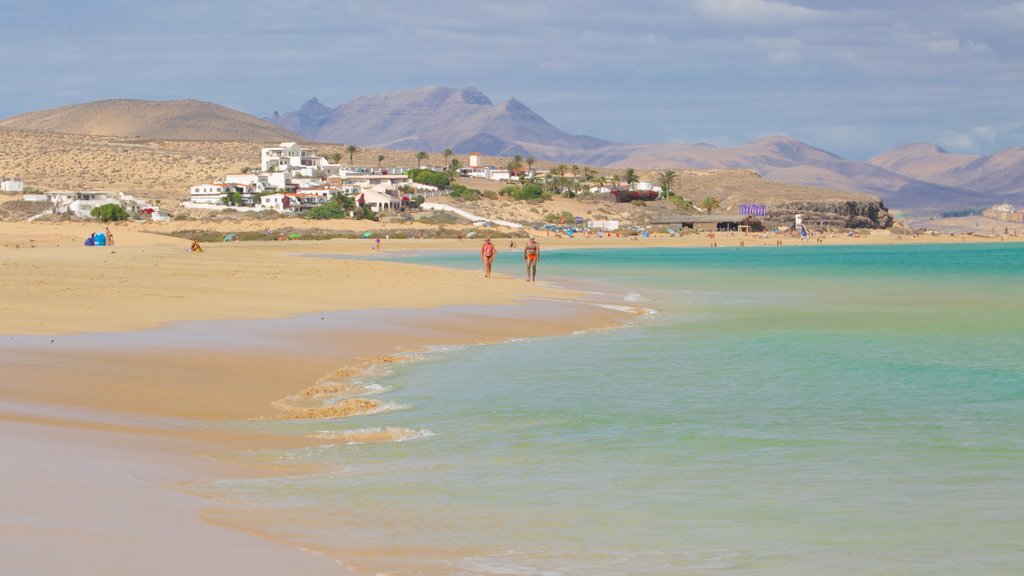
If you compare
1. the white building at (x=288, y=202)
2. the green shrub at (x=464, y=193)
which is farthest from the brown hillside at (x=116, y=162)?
the green shrub at (x=464, y=193)

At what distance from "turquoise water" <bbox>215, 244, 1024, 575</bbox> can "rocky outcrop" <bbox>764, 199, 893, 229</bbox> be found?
147972 mm

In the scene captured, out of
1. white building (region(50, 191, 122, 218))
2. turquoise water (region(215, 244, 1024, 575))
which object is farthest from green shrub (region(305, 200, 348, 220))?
turquoise water (region(215, 244, 1024, 575))

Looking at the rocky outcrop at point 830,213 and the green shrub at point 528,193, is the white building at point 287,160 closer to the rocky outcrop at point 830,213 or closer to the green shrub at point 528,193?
the green shrub at point 528,193

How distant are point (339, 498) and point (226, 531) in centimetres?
163

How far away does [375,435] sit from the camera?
12070mm

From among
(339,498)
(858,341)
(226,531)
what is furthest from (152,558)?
(858,341)

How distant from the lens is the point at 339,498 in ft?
30.2

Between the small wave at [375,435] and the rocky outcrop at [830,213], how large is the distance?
153851mm

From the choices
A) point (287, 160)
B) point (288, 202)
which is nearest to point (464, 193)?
point (288, 202)

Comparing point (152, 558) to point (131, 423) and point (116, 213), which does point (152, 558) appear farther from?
point (116, 213)

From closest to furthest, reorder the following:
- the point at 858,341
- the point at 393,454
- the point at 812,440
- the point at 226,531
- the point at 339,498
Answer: the point at 226,531 → the point at 339,498 → the point at 393,454 → the point at 812,440 → the point at 858,341


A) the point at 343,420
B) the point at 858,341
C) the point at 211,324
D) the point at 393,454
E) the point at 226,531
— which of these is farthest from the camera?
the point at 858,341

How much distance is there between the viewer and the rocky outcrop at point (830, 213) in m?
168

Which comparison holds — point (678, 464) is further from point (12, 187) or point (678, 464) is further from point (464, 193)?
point (464, 193)
